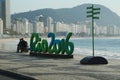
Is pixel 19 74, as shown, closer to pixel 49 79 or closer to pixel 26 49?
pixel 49 79

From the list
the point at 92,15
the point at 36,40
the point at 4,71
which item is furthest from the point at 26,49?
the point at 4,71

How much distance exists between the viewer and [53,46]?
2733 cm

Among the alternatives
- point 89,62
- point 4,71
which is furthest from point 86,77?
point 89,62

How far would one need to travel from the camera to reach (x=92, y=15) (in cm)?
2245

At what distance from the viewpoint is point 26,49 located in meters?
34.7

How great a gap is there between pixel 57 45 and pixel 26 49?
8.27 metres

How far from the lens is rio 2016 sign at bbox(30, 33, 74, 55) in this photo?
25836mm

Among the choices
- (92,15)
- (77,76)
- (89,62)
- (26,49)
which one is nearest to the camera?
(77,76)

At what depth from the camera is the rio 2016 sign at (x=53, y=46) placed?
25.8 metres

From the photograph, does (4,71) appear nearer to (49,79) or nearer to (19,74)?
(19,74)

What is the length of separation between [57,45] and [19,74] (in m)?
11.5

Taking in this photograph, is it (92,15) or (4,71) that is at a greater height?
(92,15)

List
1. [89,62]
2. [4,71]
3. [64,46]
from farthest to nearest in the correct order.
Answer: [64,46]
[89,62]
[4,71]

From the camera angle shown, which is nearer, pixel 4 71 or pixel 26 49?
pixel 4 71
